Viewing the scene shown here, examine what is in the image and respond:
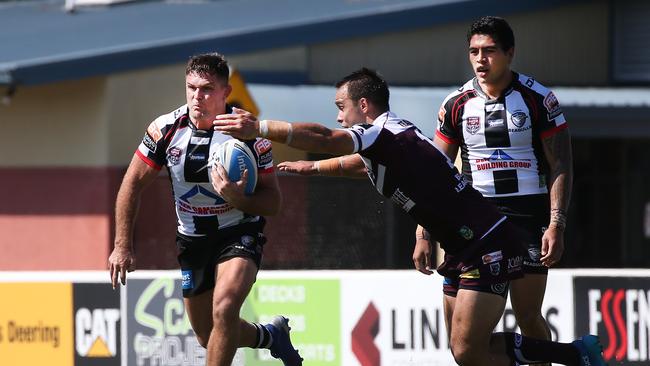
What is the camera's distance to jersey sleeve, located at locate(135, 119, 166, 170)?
806 cm

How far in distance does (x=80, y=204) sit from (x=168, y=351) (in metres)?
5.64

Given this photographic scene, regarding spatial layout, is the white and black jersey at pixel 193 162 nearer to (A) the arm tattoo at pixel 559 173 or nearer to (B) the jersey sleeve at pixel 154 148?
(B) the jersey sleeve at pixel 154 148

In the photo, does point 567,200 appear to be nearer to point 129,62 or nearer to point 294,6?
point 129,62

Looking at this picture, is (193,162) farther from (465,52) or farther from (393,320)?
(465,52)

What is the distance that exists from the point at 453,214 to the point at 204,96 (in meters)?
1.68

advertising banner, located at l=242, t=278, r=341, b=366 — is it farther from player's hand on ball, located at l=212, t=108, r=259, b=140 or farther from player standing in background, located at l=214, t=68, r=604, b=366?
player's hand on ball, located at l=212, t=108, r=259, b=140

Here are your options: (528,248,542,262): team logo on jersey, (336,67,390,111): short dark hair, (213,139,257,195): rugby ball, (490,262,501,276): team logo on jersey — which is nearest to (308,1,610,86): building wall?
(213,139,257,195): rugby ball

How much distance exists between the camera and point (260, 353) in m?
9.91

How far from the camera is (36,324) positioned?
400 inches

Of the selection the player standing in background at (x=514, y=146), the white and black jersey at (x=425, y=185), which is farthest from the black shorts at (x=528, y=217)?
the white and black jersey at (x=425, y=185)

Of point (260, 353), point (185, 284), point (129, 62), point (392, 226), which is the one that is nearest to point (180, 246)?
point (185, 284)

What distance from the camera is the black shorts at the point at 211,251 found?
8078 millimetres

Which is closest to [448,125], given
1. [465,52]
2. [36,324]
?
[36,324]

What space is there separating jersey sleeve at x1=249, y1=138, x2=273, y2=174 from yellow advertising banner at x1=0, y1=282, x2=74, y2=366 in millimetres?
2754
